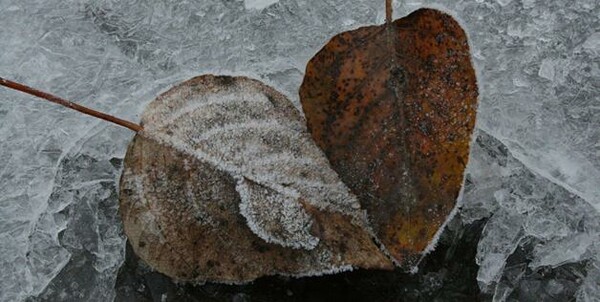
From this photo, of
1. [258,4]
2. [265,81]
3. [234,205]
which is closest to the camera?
[234,205]

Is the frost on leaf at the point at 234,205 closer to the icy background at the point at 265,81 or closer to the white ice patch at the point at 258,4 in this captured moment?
the icy background at the point at 265,81

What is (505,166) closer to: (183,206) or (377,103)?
(377,103)

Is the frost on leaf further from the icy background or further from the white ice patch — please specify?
the white ice patch

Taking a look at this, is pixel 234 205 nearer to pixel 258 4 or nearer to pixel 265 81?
pixel 265 81

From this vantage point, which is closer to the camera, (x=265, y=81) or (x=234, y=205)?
(x=234, y=205)

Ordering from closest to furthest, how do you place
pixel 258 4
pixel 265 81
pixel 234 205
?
pixel 234 205, pixel 265 81, pixel 258 4

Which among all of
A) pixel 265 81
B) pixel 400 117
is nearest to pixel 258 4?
pixel 265 81

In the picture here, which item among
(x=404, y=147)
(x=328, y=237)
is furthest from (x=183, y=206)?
(x=404, y=147)

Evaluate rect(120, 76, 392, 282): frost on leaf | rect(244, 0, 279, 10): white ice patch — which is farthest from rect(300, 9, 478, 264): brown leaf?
rect(244, 0, 279, 10): white ice patch
